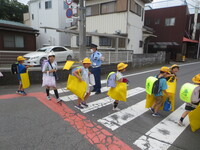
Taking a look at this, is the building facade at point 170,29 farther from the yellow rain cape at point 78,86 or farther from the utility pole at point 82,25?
the yellow rain cape at point 78,86

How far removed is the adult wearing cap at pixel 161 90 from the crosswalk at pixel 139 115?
32 cm

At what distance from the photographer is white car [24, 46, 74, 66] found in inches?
351

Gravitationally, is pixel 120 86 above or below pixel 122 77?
below

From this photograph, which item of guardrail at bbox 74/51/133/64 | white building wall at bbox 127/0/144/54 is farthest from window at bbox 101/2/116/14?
guardrail at bbox 74/51/133/64

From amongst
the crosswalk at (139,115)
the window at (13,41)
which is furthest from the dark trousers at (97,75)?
the window at (13,41)

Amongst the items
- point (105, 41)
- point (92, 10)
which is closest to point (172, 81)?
point (105, 41)

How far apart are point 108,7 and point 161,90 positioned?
13347mm

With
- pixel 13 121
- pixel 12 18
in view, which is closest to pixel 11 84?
pixel 13 121

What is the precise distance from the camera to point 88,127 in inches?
125

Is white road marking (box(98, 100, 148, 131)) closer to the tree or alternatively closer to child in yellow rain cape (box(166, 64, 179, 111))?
child in yellow rain cape (box(166, 64, 179, 111))

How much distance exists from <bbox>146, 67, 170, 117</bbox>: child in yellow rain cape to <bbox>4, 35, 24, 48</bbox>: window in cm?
1485

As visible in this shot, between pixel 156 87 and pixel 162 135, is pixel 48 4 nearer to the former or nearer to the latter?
pixel 156 87

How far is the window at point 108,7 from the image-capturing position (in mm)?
14256

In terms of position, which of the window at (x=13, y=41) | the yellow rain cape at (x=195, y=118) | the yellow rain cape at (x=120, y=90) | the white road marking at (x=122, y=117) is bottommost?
the white road marking at (x=122, y=117)
